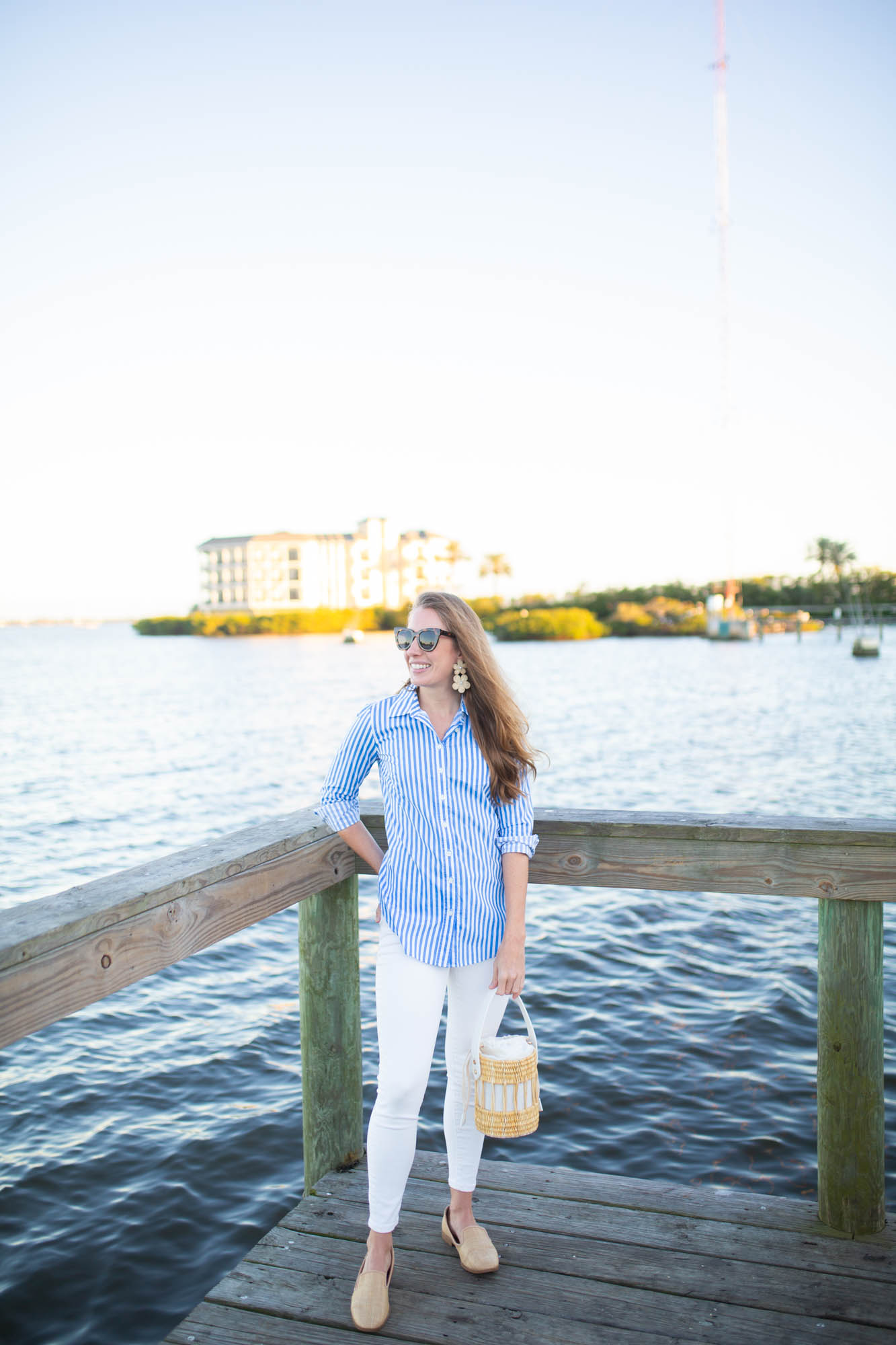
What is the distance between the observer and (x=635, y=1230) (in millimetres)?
3100

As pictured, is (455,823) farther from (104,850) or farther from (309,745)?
(309,745)

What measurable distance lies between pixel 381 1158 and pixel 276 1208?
2.84m

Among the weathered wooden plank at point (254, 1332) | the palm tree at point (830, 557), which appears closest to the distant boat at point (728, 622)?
the palm tree at point (830, 557)

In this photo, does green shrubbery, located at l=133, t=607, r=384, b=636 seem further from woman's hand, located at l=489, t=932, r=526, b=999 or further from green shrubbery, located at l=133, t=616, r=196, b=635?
woman's hand, located at l=489, t=932, r=526, b=999

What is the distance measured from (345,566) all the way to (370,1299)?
158 m

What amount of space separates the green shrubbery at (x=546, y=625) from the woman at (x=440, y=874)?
4426 inches

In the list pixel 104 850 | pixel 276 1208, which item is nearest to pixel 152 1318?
pixel 276 1208

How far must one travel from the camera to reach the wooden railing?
2.72 metres

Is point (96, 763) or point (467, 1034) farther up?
point (467, 1034)

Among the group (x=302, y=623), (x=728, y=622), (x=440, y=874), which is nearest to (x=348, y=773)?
(x=440, y=874)

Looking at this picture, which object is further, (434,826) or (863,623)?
(863,623)

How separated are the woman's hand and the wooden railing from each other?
455mm

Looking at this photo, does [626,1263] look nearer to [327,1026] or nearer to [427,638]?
[327,1026]

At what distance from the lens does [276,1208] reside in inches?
201
